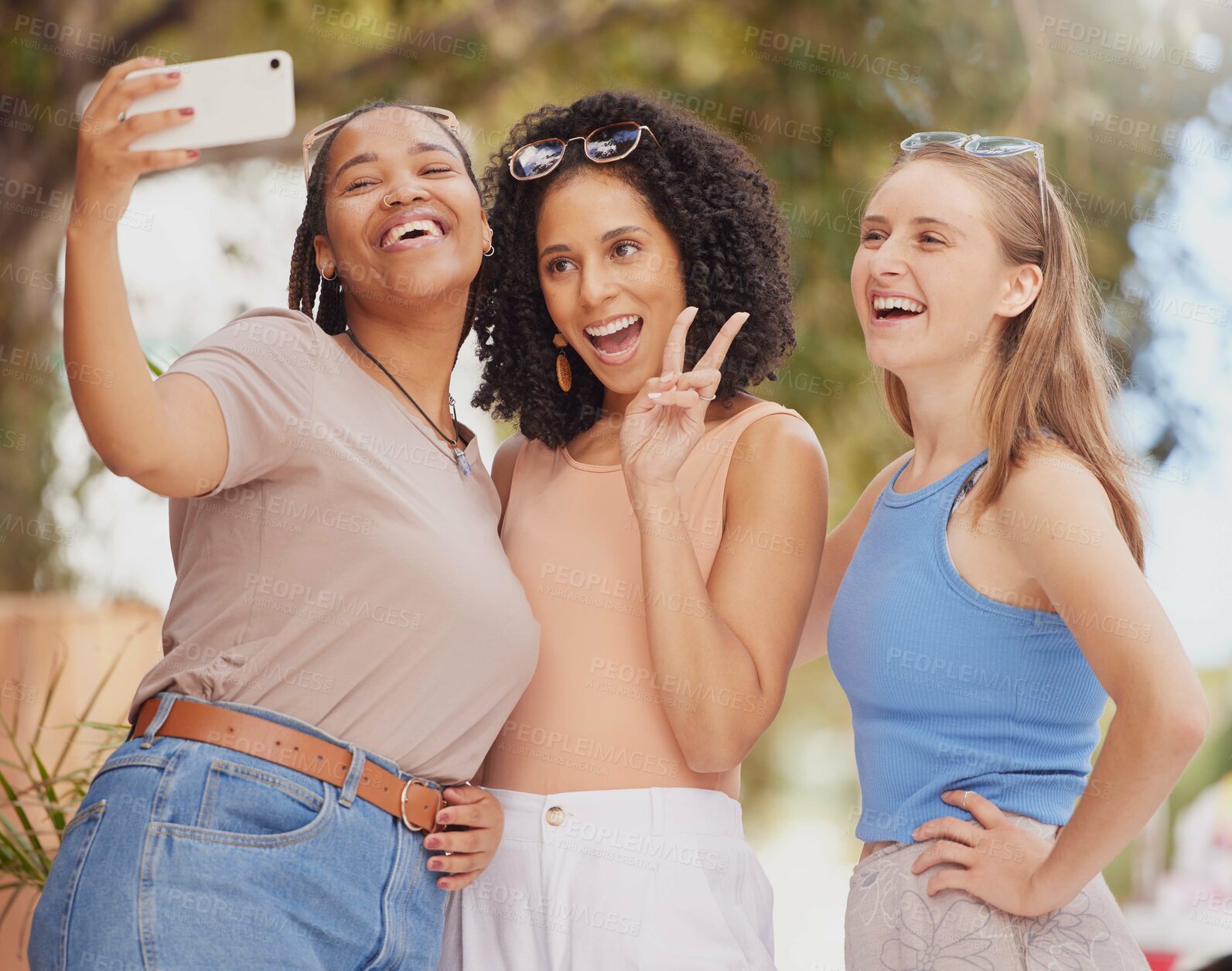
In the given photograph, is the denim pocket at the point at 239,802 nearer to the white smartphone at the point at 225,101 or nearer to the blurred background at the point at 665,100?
the white smartphone at the point at 225,101

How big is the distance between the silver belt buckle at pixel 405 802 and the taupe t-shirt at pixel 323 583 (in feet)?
0.07

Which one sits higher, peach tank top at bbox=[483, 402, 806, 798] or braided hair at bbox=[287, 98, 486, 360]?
braided hair at bbox=[287, 98, 486, 360]

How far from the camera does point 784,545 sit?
1.89m

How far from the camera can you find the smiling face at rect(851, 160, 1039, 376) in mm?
1752

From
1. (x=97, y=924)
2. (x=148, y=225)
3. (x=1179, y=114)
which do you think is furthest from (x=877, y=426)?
(x=97, y=924)

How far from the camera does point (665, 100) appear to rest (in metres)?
3.92

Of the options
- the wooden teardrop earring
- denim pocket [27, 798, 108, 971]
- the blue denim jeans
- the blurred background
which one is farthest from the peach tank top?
the blurred background

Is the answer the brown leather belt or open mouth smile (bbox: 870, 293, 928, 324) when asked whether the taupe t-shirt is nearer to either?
the brown leather belt

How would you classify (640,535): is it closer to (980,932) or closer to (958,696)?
(958,696)

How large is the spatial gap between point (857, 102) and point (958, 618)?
3.01 metres

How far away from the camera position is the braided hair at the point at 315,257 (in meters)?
2.02

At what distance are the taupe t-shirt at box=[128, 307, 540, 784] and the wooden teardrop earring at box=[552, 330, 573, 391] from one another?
1.72 feet

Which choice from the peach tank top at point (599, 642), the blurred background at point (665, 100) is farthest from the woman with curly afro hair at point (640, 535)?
the blurred background at point (665, 100)

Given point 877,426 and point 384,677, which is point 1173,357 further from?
point 384,677
